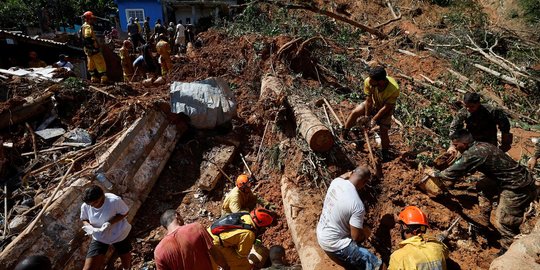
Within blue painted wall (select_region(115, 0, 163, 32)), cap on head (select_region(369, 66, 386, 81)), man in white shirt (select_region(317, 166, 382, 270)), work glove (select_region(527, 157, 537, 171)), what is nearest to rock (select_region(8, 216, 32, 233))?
man in white shirt (select_region(317, 166, 382, 270))

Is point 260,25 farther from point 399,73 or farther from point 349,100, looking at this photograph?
point 349,100

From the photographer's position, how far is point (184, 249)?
10.1 feet

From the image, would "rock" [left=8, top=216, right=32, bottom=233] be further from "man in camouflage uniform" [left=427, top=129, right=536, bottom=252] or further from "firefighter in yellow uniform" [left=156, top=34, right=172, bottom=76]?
"firefighter in yellow uniform" [left=156, top=34, right=172, bottom=76]

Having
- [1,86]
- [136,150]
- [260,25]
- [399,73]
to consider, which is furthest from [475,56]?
[1,86]

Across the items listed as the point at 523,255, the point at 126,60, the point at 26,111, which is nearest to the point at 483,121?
the point at 523,255

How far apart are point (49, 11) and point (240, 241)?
2713 cm

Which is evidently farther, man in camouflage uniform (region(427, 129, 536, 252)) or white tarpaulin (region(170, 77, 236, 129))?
white tarpaulin (region(170, 77, 236, 129))

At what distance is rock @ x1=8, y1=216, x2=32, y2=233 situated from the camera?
170 inches

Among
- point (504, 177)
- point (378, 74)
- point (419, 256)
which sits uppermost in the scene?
point (378, 74)

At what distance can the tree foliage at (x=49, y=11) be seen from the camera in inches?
877

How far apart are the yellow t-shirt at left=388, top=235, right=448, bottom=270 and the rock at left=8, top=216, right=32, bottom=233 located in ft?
14.4

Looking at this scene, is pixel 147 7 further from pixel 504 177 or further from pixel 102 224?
pixel 504 177

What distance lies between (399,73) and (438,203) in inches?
241

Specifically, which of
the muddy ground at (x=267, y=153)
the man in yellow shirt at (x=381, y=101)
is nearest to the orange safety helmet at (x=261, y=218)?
the muddy ground at (x=267, y=153)
